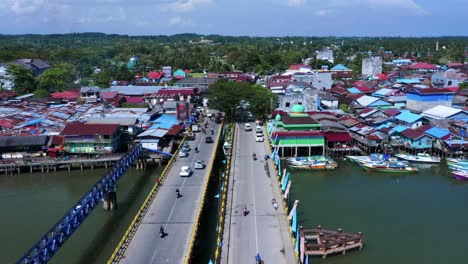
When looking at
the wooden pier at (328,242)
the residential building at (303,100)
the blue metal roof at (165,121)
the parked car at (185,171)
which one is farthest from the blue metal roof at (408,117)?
the parked car at (185,171)

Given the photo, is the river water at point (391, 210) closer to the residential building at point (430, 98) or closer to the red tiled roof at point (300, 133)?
the red tiled roof at point (300, 133)

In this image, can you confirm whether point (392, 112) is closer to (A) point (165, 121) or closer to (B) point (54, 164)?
(A) point (165, 121)

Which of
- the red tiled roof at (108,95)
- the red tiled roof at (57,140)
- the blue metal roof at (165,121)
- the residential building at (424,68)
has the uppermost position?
the residential building at (424,68)

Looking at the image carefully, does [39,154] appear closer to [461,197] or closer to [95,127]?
[95,127]

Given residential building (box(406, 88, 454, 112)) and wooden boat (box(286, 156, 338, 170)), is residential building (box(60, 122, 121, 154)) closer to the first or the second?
wooden boat (box(286, 156, 338, 170))

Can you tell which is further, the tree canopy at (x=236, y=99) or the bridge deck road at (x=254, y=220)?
the tree canopy at (x=236, y=99)

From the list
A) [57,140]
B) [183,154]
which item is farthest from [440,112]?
[57,140]
